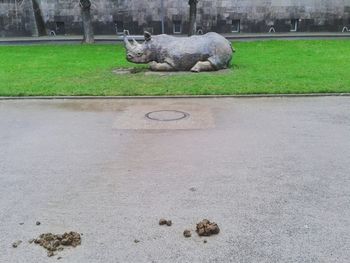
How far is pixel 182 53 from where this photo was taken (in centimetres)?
1552

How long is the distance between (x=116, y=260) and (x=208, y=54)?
11.4 m

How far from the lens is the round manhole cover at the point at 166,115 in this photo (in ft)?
34.6

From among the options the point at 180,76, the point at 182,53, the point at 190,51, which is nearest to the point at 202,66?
the point at 190,51

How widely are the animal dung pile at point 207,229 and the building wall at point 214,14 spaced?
28262 mm

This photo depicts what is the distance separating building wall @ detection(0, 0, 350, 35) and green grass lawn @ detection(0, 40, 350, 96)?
1003 cm

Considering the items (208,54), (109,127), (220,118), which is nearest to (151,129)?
(109,127)

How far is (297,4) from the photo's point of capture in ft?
107

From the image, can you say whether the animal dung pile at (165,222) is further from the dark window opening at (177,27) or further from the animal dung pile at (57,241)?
the dark window opening at (177,27)

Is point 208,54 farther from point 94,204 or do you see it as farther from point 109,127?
point 94,204

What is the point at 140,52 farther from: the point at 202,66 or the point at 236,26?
the point at 236,26

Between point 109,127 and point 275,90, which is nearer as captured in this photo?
point 109,127

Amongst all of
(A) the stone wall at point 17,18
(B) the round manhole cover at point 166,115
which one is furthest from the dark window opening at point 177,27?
(B) the round manhole cover at point 166,115

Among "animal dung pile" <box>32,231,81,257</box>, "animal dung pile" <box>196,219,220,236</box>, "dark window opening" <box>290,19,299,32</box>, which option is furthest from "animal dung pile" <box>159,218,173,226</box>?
"dark window opening" <box>290,19,299,32</box>

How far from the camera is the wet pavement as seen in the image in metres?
5.21
